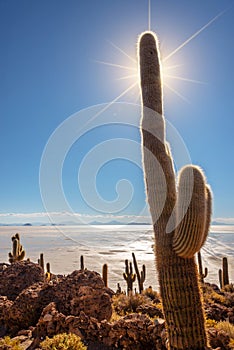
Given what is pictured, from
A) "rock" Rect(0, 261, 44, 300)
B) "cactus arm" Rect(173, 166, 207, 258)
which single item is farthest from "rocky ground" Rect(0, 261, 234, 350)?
"cactus arm" Rect(173, 166, 207, 258)

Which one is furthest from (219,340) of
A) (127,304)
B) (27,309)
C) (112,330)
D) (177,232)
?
(127,304)

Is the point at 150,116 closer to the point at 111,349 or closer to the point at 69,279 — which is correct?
the point at 111,349

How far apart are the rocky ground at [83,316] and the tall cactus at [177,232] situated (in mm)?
1301

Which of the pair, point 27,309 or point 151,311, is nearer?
point 27,309

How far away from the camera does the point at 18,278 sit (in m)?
11.3

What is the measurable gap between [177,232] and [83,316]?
374cm

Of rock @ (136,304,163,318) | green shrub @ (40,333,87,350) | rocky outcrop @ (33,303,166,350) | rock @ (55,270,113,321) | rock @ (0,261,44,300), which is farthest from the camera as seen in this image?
rock @ (0,261,44,300)

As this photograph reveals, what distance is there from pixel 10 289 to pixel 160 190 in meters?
7.98

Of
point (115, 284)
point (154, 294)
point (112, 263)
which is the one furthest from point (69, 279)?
point (112, 263)

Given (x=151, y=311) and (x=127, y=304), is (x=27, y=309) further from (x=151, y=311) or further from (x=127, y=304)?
(x=127, y=304)

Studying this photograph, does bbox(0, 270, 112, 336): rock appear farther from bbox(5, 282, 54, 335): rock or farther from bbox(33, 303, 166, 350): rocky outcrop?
bbox(33, 303, 166, 350): rocky outcrop

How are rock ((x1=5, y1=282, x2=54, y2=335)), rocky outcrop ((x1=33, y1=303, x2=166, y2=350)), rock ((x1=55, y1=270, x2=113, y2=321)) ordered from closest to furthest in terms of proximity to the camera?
1. rocky outcrop ((x1=33, y1=303, x2=166, y2=350))
2. rock ((x1=55, y1=270, x2=113, y2=321))
3. rock ((x1=5, y1=282, x2=54, y2=335))

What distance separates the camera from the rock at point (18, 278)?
1102 cm

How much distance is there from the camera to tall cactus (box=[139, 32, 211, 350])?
4871mm
